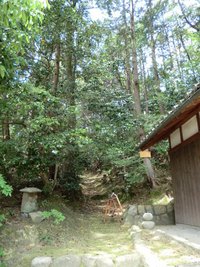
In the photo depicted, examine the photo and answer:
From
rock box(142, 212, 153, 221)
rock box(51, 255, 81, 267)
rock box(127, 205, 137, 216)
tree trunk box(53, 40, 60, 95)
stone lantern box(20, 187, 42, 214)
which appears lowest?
rock box(51, 255, 81, 267)

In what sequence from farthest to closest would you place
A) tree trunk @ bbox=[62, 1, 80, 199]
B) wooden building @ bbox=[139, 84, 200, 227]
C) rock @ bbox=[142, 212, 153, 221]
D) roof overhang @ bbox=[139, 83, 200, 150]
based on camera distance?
tree trunk @ bbox=[62, 1, 80, 199]
rock @ bbox=[142, 212, 153, 221]
wooden building @ bbox=[139, 84, 200, 227]
roof overhang @ bbox=[139, 83, 200, 150]

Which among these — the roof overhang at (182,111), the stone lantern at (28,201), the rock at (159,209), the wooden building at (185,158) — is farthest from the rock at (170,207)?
the stone lantern at (28,201)

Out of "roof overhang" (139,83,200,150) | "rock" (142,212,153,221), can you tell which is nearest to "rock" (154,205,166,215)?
"rock" (142,212,153,221)

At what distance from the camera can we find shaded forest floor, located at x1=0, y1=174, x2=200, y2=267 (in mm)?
5027

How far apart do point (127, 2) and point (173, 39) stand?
21.2 feet

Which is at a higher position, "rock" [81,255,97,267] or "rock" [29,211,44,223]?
"rock" [29,211,44,223]

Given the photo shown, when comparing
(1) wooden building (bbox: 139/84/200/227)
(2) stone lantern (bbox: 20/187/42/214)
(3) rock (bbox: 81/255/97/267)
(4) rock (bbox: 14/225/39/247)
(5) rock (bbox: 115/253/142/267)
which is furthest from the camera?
(2) stone lantern (bbox: 20/187/42/214)

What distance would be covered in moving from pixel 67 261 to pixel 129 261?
1.09 metres

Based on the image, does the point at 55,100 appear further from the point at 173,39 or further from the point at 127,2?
the point at 173,39

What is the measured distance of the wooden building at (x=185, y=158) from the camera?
6.14m

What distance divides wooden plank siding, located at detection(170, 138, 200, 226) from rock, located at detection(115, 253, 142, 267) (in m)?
2.33

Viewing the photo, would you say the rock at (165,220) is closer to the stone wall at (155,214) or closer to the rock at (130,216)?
the stone wall at (155,214)

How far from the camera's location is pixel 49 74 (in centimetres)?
1038

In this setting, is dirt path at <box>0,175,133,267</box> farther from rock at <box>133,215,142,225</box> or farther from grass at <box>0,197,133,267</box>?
rock at <box>133,215,142,225</box>
